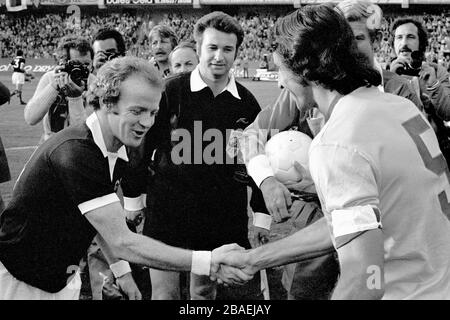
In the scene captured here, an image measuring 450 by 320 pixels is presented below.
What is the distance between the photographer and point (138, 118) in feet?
8.94

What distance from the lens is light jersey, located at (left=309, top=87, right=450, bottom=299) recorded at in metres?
1.65

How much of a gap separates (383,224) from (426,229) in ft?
0.44

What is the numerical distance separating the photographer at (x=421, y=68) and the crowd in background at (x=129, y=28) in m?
26.9

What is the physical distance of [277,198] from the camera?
3.02 metres

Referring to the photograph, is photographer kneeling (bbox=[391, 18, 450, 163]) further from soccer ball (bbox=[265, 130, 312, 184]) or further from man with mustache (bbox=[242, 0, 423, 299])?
soccer ball (bbox=[265, 130, 312, 184])

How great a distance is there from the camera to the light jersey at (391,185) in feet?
5.40

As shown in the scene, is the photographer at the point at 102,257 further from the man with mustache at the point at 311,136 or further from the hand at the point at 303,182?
the hand at the point at 303,182

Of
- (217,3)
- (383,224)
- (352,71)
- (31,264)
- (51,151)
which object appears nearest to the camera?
(383,224)

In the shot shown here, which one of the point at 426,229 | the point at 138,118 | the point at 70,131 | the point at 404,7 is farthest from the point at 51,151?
the point at 404,7

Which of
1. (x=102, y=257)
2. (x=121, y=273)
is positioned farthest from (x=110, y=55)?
(x=121, y=273)

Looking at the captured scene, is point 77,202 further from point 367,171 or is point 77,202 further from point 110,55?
point 110,55

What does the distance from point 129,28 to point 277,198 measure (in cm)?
3479

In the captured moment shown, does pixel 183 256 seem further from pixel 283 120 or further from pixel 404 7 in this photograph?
pixel 404 7
